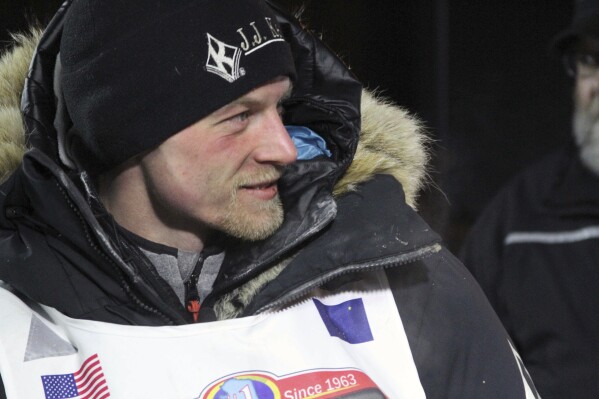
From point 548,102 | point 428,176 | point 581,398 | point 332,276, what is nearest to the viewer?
point 332,276

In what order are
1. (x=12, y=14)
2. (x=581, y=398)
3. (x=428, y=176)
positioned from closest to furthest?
1. (x=428, y=176)
2. (x=581, y=398)
3. (x=12, y=14)

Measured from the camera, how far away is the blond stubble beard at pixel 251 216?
7.23 feet

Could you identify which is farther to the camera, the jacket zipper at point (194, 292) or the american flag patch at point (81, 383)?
the jacket zipper at point (194, 292)

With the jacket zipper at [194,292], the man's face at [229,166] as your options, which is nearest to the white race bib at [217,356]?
the jacket zipper at [194,292]

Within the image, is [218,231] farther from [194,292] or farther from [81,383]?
[81,383]

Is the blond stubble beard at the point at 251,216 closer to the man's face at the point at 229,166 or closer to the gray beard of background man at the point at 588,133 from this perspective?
the man's face at the point at 229,166

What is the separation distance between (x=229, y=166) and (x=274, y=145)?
0.12 metres

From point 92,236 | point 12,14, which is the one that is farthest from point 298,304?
point 12,14

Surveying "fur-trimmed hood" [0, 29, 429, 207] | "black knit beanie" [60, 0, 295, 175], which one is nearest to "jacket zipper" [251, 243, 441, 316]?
"fur-trimmed hood" [0, 29, 429, 207]

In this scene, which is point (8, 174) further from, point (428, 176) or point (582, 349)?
point (582, 349)

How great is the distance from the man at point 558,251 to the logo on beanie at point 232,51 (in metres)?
1.09

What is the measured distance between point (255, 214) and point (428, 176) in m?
0.54

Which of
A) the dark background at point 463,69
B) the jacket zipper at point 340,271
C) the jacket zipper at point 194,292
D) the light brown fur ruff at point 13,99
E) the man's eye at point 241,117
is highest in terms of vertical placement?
the light brown fur ruff at point 13,99

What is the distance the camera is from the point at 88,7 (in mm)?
2293
